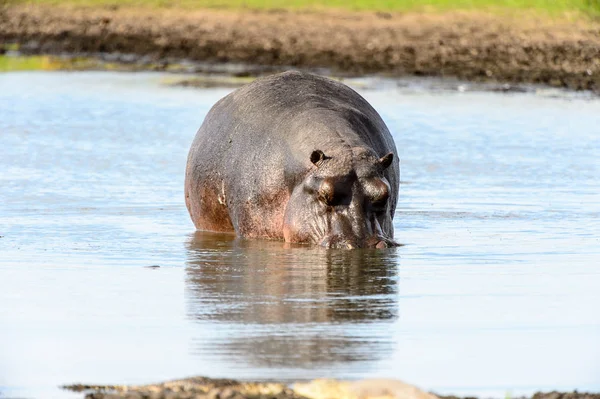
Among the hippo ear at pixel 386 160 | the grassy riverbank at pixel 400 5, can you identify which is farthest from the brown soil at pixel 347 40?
the hippo ear at pixel 386 160

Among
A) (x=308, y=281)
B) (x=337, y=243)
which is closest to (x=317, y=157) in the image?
(x=337, y=243)

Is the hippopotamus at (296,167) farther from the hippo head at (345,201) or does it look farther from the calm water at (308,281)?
the calm water at (308,281)

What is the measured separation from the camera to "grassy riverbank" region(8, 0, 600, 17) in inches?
1033

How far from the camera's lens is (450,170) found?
46.6 feet

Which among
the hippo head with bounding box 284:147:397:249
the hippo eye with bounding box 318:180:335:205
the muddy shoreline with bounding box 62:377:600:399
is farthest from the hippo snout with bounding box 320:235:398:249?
the muddy shoreline with bounding box 62:377:600:399

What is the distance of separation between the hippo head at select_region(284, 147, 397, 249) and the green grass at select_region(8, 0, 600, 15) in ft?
57.0

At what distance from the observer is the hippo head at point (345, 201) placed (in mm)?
9102

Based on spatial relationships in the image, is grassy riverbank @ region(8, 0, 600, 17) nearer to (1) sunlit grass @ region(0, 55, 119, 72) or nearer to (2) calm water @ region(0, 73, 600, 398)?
(1) sunlit grass @ region(0, 55, 119, 72)

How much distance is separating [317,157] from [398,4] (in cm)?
1981

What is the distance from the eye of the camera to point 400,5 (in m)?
28.5

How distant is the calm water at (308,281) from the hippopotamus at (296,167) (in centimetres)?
21

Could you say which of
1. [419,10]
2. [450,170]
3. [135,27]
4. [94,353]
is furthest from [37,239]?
[135,27]

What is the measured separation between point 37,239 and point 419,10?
62.3 feet

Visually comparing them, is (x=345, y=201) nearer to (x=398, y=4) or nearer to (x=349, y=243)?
(x=349, y=243)
